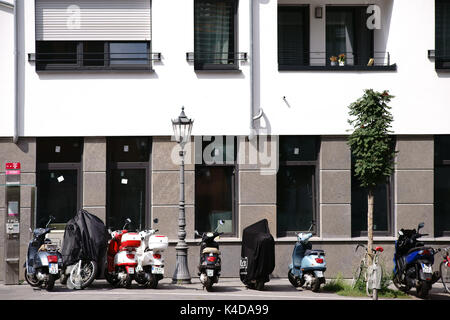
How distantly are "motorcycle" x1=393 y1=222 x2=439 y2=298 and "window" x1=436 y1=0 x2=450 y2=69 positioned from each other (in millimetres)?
5410

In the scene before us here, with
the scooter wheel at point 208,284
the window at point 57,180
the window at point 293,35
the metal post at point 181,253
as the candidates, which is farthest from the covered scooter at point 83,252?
the window at point 293,35

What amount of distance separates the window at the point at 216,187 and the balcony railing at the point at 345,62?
2514mm

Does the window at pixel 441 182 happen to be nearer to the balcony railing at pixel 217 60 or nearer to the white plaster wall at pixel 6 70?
the balcony railing at pixel 217 60

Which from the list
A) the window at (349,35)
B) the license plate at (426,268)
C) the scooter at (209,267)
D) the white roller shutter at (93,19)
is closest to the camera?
the license plate at (426,268)

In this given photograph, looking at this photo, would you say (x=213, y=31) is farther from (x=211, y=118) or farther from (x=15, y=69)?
(x=15, y=69)

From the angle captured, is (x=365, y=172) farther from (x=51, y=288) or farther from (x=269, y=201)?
(x=51, y=288)

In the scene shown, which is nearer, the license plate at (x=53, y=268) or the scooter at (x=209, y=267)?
the license plate at (x=53, y=268)

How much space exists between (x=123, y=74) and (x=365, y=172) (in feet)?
20.7

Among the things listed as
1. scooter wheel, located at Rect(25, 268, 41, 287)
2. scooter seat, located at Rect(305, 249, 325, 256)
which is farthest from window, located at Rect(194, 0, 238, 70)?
scooter wheel, located at Rect(25, 268, 41, 287)

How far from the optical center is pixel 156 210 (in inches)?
645

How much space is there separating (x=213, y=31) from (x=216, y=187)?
385cm

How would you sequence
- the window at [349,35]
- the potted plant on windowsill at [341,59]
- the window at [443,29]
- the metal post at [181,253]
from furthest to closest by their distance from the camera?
the window at [349,35] < the window at [443,29] < the potted plant on windowsill at [341,59] < the metal post at [181,253]

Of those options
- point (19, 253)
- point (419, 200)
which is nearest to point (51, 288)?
point (19, 253)

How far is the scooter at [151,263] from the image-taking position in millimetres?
13914
